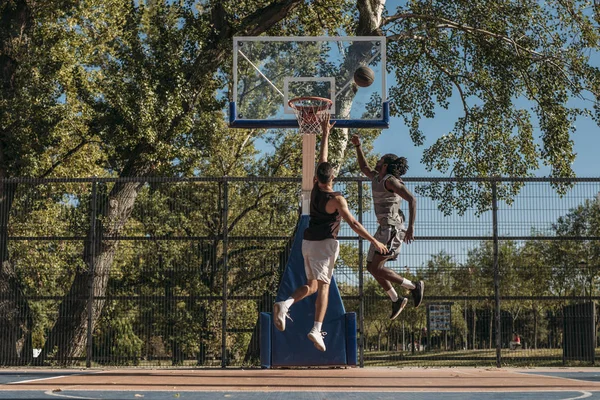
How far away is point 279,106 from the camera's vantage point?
42.3ft

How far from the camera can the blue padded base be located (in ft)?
40.7

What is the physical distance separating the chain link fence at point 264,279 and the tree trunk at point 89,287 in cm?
3

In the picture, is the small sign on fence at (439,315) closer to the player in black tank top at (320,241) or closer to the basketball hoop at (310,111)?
the basketball hoop at (310,111)

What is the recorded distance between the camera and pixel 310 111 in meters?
12.0

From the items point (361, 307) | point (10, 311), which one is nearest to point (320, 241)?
point (361, 307)

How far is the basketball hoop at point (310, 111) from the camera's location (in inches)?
454

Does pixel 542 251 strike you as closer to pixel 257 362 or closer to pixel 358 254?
pixel 358 254

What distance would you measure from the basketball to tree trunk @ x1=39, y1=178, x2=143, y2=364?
5.22 meters

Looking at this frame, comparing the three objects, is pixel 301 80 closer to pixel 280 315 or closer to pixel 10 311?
pixel 280 315

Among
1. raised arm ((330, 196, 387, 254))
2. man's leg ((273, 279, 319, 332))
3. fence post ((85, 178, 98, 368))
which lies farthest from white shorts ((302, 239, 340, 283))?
fence post ((85, 178, 98, 368))

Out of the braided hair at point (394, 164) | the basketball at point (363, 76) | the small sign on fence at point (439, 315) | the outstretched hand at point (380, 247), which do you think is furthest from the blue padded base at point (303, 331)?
the outstretched hand at point (380, 247)

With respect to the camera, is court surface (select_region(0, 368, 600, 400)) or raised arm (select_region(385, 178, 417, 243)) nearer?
court surface (select_region(0, 368, 600, 400))

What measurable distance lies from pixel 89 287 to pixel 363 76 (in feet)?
21.4

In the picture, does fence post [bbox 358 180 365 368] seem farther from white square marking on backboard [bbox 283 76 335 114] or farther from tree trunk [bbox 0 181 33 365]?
tree trunk [bbox 0 181 33 365]
